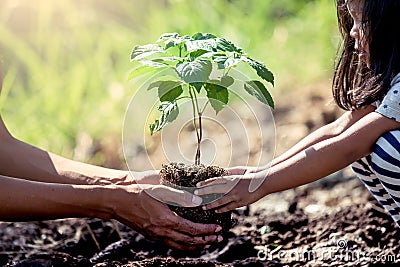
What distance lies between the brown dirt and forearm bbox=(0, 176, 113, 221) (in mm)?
161

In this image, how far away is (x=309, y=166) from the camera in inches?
90.4

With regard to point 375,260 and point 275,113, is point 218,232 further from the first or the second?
point 275,113

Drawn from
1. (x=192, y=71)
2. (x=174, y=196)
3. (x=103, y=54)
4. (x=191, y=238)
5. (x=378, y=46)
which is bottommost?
(x=191, y=238)

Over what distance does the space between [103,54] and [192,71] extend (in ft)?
9.71

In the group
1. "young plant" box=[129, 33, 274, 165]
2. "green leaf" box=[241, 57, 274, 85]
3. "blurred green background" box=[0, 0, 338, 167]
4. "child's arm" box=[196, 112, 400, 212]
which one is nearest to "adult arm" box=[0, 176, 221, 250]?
"child's arm" box=[196, 112, 400, 212]

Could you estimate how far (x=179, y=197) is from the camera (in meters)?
2.26

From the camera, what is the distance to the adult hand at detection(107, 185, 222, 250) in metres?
2.27

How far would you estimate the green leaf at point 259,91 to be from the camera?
7.39ft

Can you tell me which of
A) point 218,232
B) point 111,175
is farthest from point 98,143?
point 218,232

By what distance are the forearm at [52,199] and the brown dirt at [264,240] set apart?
0.53 ft

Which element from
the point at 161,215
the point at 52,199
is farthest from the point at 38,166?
the point at 161,215

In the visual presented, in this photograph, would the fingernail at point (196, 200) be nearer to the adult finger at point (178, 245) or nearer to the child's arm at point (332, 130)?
the adult finger at point (178, 245)

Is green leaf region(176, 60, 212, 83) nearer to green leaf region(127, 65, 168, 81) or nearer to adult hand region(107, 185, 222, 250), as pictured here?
green leaf region(127, 65, 168, 81)

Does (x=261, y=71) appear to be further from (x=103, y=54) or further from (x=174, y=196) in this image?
(x=103, y=54)
